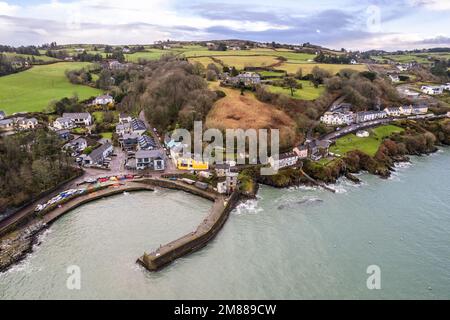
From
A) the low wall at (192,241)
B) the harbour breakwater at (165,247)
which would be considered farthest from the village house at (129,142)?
the low wall at (192,241)

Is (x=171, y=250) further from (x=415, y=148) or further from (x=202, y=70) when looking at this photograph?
(x=202, y=70)

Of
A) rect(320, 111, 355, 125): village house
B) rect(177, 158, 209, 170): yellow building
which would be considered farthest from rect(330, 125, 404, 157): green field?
rect(177, 158, 209, 170): yellow building

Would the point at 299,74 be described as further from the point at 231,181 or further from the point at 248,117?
the point at 231,181

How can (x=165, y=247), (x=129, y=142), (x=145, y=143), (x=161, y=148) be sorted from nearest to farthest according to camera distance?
(x=165, y=247) → (x=145, y=143) → (x=129, y=142) → (x=161, y=148)

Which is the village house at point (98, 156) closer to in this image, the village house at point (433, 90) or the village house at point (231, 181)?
the village house at point (231, 181)

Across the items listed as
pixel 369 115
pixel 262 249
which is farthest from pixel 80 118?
pixel 369 115
